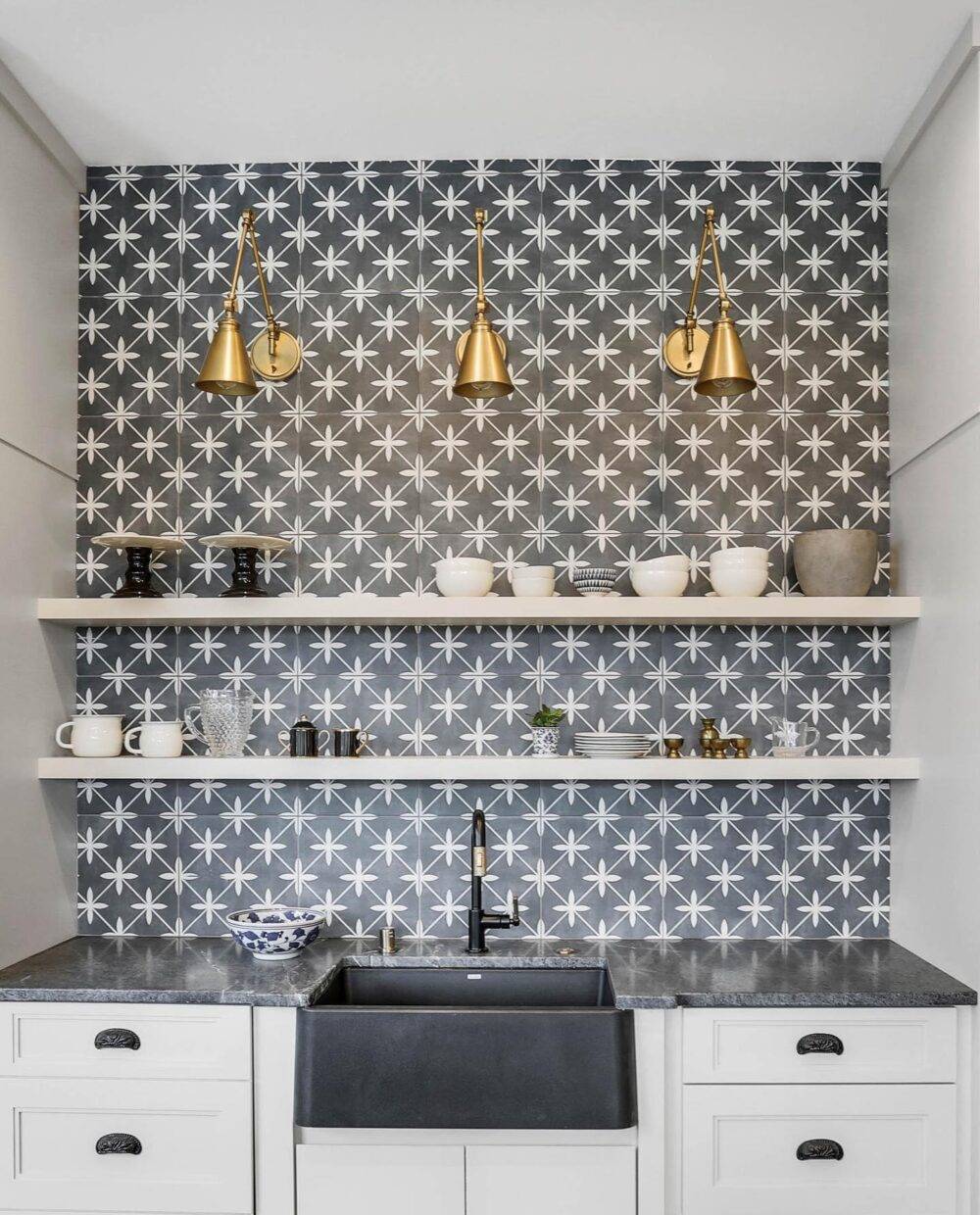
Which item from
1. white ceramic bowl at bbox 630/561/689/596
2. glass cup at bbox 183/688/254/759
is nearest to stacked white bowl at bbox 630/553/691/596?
white ceramic bowl at bbox 630/561/689/596

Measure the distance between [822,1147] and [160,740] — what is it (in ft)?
5.90

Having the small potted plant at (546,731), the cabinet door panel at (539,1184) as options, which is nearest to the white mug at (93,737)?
the small potted plant at (546,731)

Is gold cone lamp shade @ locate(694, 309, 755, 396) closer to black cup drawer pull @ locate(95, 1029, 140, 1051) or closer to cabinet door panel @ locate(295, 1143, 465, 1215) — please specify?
cabinet door panel @ locate(295, 1143, 465, 1215)

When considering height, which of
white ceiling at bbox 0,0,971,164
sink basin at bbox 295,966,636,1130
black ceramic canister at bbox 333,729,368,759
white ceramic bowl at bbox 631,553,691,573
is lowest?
sink basin at bbox 295,966,636,1130

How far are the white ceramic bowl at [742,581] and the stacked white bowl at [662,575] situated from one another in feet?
0.30

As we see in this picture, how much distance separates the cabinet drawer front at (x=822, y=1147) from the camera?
2289 millimetres

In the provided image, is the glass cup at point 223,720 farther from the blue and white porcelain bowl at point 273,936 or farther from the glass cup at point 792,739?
the glass cup at point 792,739

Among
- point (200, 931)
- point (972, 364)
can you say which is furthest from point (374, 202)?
point (200, 931)

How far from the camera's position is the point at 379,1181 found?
2.24 m

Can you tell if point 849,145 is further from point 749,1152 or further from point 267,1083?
point 267,1083

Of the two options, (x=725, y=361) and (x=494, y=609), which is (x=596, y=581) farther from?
(x=725, y=361)

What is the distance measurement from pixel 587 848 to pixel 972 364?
149 cm

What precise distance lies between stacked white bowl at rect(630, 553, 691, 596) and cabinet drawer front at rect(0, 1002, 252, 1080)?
1355 mm

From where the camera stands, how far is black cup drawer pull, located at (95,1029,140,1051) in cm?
233
